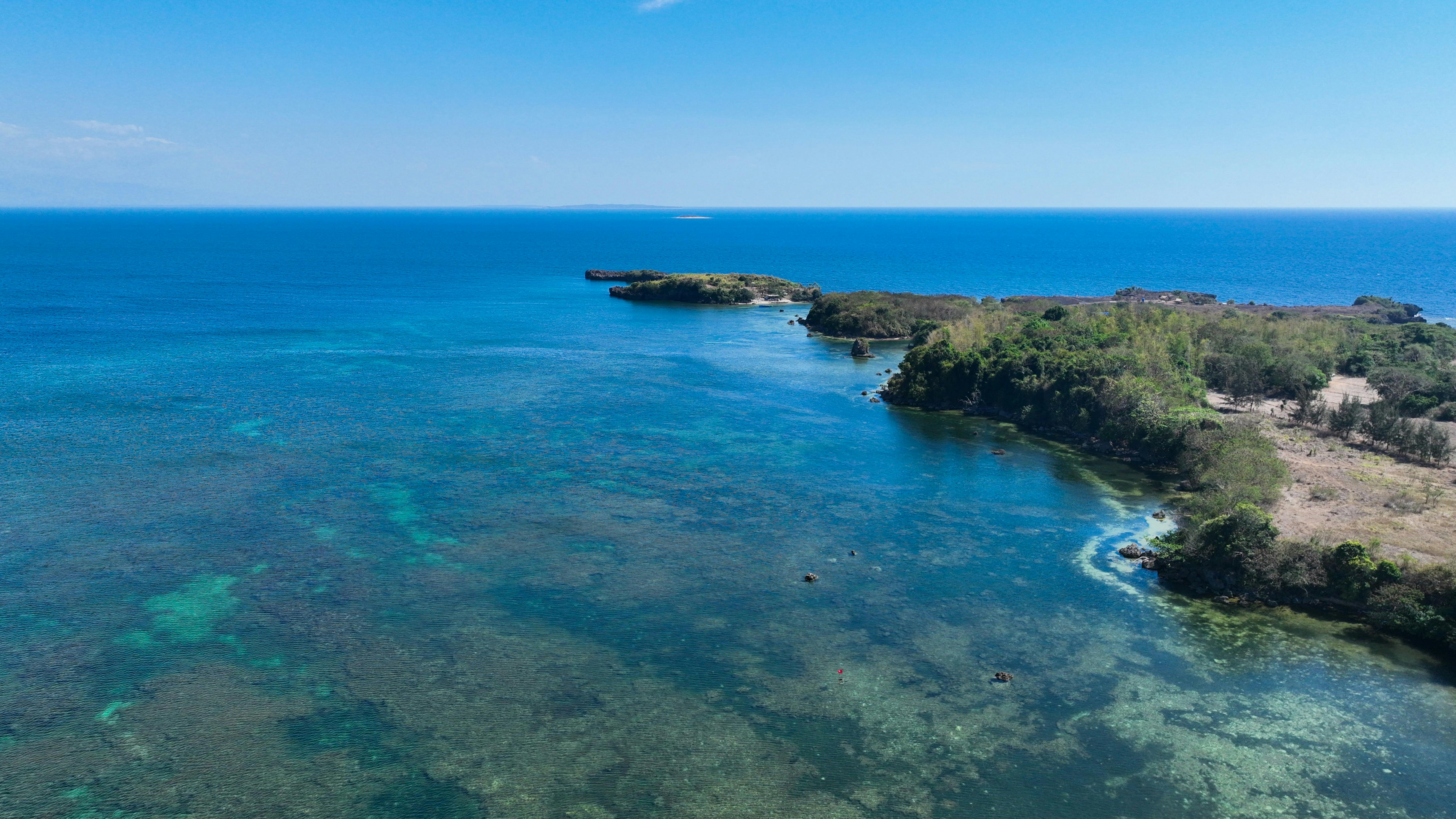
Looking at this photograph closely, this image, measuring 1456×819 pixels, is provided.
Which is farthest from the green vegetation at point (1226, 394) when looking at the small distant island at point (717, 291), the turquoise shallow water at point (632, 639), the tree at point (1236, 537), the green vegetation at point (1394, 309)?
the small distant island at point (717, 291)

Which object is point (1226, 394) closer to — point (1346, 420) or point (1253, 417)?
point (1253, 417)

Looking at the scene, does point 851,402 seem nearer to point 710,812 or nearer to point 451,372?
point 451,372

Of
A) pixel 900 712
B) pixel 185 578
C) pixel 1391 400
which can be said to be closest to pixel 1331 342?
pixel 1391 400

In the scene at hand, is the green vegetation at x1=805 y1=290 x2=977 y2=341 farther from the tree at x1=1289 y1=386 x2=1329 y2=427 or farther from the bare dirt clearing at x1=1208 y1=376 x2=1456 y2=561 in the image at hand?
Result: the bare dirt clearing at x1=1208 y1=376 x2=1456 y2=561

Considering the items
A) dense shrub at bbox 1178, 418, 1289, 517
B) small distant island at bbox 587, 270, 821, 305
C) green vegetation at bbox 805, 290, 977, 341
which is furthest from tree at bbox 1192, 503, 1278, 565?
small distant island at bbox 587, 270, 821, 305

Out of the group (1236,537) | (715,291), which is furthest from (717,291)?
(1236,537)
